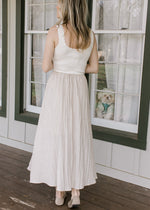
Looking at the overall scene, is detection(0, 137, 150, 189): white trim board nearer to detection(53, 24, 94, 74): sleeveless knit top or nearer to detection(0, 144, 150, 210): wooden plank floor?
detection(0, 144, 150, 210): wooden plank floor

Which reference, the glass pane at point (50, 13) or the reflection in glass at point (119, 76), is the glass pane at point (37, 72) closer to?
the glass pane at point (50, 13)

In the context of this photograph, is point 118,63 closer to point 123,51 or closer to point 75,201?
point 123,51

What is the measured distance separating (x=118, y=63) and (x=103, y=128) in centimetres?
81

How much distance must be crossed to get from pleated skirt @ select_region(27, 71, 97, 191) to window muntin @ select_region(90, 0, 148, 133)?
36.0 inches

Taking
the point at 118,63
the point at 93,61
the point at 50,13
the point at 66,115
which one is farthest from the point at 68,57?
the point at 50,13

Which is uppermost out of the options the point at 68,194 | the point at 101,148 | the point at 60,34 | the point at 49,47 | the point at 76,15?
the point at 76,15

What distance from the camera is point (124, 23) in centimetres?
293

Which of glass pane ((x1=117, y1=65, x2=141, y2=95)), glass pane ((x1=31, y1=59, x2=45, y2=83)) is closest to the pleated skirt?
glass pane ((x1=117, y1=65, x2=141, y2=95))

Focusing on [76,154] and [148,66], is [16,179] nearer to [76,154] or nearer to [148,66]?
[76,154]

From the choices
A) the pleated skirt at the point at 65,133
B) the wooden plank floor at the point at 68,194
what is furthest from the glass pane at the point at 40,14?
the wooden plank floor at the point at 68,194

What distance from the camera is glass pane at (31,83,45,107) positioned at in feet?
12.3

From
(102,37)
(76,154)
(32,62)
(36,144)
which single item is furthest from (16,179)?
(102,37)

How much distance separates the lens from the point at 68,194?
2.60m

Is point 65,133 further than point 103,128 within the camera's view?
No
